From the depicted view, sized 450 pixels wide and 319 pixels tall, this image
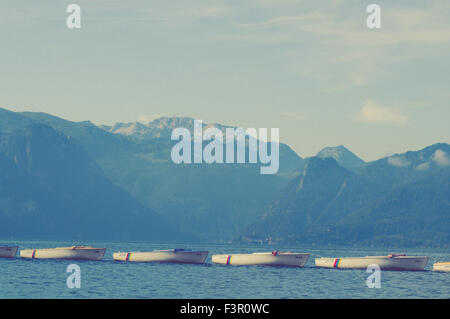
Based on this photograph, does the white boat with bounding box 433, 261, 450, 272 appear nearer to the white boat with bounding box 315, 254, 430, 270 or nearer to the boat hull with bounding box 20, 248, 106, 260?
the white boat with bounding box 315, 254, 430, 270

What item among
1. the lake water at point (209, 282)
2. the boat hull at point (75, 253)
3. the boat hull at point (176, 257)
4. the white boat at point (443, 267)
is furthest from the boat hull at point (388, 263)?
the boat hull at point (75, 253)

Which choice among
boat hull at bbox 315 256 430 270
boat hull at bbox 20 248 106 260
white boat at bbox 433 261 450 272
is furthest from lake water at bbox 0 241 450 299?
boat hull at bbox 20 248 106 260

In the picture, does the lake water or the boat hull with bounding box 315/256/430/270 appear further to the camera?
the boat hull with bounding box 315/256/430/270

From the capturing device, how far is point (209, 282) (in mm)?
116688

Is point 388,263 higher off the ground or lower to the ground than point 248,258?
lower

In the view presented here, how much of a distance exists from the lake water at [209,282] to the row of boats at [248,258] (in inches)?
101

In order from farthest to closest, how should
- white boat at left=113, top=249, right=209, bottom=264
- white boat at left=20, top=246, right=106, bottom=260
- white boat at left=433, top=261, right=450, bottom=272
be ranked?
white boat at left=20, top=246, right=106, bottom=260 < white boat at left=113, top=249, right=209, bottom=264 < white boat at left=433, top=261, right=450, bottom=272

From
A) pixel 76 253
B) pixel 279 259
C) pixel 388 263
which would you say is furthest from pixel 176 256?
pixel 388 263

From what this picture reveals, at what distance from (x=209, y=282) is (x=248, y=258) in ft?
143

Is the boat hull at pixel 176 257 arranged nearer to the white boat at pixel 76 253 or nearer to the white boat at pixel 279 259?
the white boat at pixel 76 253

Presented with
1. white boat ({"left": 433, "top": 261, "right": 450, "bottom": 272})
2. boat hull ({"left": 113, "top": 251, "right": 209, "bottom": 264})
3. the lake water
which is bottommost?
the lake water

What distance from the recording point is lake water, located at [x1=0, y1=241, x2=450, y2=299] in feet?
319

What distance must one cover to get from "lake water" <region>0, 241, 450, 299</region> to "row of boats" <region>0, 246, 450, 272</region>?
101 inches

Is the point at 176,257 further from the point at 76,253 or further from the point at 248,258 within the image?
the point at 76,253
